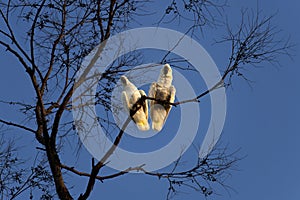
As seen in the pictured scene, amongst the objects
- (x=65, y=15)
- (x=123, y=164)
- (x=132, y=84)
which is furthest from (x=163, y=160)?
(x=65, y=15)

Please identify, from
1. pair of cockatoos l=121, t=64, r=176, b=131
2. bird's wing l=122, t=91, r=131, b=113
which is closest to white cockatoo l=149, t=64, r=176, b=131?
pair of cockatoos l=121, t=64, r=176, b=131

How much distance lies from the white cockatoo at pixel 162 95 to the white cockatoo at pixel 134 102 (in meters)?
0.07

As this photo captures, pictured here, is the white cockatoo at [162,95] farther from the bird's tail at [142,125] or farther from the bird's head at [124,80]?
the bird's head at [124,80]

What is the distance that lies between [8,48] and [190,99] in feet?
3.71

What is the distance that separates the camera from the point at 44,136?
353 cm

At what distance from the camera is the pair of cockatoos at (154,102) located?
12.5ft

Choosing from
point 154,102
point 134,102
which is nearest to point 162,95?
point 154,102

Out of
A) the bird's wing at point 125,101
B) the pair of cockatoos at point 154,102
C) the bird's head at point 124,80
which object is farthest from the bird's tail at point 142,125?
the bird's head at point 124,80

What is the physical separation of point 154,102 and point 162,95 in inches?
7.1

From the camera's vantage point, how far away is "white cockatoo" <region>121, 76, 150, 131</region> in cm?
381

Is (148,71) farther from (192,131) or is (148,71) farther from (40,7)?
(40,7)

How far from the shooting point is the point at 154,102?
3939 mm

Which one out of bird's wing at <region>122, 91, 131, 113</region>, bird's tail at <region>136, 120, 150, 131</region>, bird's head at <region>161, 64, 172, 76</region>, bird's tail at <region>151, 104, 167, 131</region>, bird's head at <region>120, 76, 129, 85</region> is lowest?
bird's tail at <region>136, 120, 150, 131</region>

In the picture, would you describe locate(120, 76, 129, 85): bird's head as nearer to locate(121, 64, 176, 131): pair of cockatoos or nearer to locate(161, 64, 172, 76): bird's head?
locate(121, 64, 176, 131): pair of cockatoos
